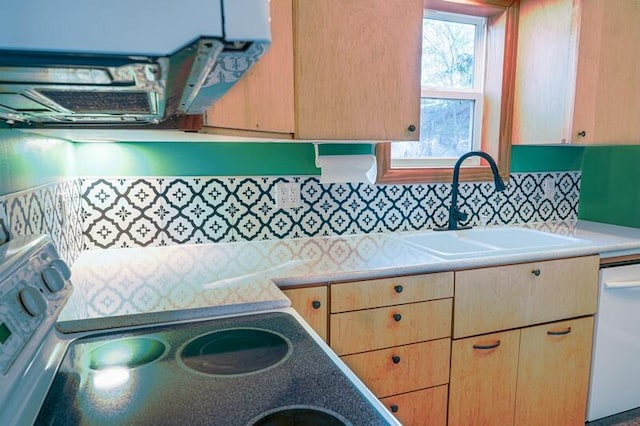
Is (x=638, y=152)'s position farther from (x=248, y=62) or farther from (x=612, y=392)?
(x=248, y=62)

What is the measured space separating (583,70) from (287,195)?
1531 millimetres

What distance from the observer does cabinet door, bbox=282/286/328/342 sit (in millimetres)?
1366

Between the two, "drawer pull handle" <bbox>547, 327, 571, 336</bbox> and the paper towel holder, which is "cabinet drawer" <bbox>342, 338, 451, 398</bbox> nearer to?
"drawer pull handle" <bbox>547, 327, 571, 336</bbox>

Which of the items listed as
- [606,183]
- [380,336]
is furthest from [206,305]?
[606,183]

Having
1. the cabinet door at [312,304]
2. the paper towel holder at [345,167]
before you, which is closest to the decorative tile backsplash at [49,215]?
the cabinet door at [312,304]

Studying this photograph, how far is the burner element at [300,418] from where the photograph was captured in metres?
0.62

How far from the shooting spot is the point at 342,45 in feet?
4.98

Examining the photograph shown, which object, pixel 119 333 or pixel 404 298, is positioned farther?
pixel 404 298

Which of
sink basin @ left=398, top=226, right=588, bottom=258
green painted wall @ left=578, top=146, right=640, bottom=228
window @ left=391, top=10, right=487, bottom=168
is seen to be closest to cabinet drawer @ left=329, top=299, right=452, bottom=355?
sink basin @ left=398, top=226, right=588, bottom=258

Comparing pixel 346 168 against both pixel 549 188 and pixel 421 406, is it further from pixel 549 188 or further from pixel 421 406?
pixel 549 188

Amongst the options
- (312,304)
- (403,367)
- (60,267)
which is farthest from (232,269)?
(403,367)

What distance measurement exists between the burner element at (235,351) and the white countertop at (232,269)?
124 millimetres

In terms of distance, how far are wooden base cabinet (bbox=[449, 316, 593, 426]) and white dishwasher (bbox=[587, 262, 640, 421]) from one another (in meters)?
Answer: 0.06

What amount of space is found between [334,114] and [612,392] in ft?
5.87
